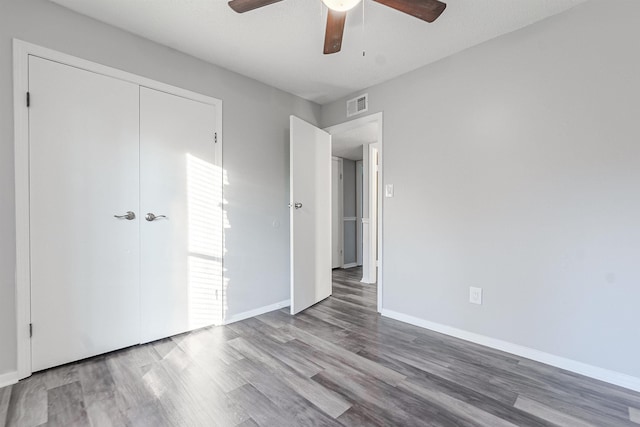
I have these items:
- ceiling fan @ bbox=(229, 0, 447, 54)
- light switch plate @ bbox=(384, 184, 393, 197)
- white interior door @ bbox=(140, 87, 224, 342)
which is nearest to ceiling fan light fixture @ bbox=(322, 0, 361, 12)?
ceiling fan @ bbox=(229, 0, 447, 54)

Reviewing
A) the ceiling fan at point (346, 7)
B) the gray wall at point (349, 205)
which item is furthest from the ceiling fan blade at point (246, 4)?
the gray wall at point (349, 205)

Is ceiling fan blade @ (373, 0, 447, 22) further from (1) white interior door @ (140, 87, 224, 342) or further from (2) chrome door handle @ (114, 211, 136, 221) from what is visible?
(2) chrome door handle @ (114, 211, 136, 221)

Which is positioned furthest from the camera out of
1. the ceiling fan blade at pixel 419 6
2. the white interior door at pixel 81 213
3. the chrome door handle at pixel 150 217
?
the chrome door handle at pixel 150 217

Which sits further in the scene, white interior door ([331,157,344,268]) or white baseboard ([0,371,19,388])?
white interior door ([331,157,344,268])

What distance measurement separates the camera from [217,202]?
251 cm

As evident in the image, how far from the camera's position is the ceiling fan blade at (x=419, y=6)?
53.8 inches

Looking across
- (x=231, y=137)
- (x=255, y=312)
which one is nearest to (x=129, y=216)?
(x=231, y=137)

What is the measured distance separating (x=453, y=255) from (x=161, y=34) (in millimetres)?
2839

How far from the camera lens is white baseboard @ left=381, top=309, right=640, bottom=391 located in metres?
1.65

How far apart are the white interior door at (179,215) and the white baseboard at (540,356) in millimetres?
1899

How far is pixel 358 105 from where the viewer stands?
9.95 ft

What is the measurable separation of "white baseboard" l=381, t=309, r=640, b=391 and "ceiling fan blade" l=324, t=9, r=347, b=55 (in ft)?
7.54

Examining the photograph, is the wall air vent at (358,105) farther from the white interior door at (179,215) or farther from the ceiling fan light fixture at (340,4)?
the ceiling fan light fixture at (340,4)

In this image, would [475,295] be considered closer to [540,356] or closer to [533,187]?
[540,356]
